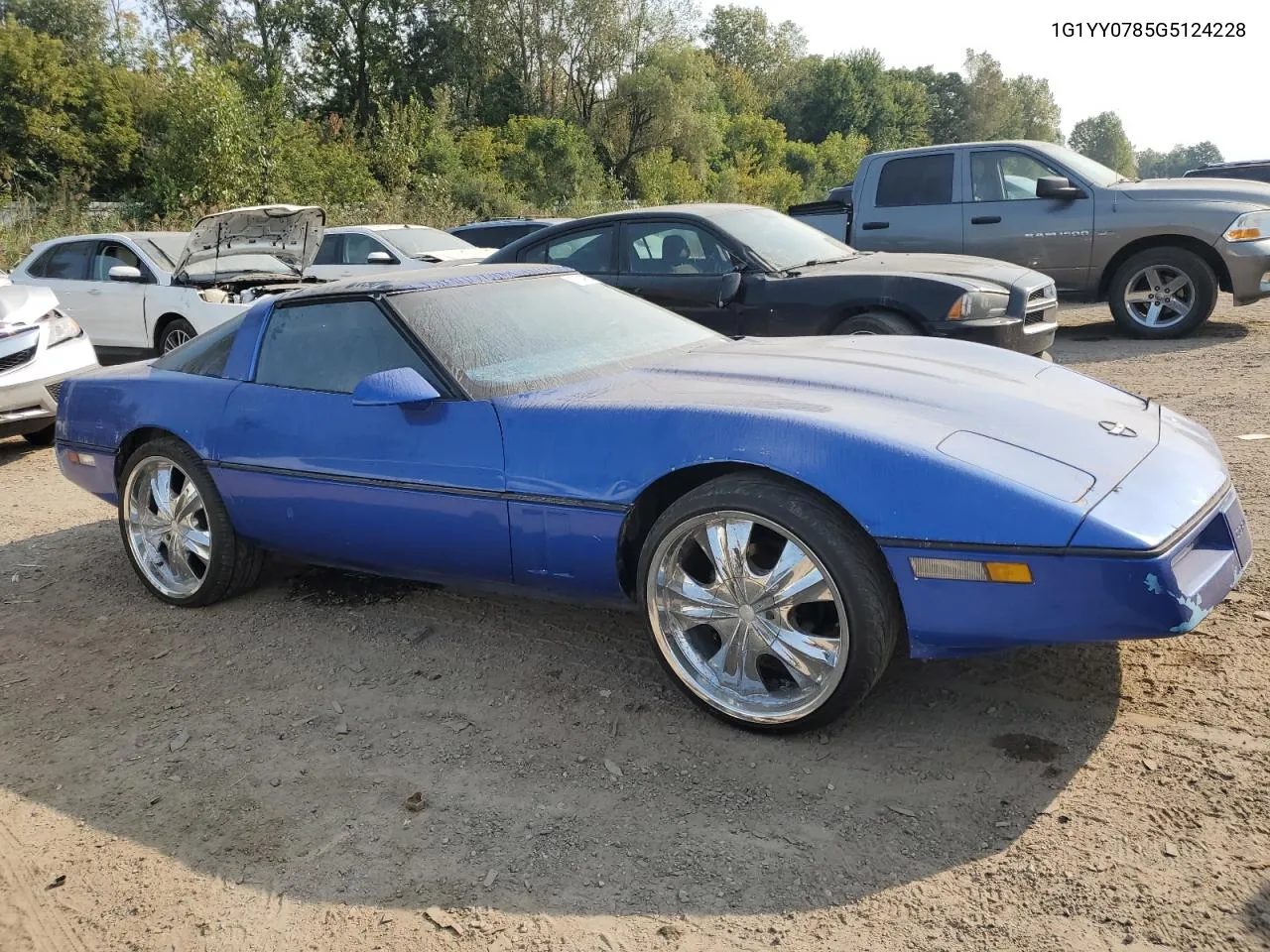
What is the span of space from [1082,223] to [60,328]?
8.35 meters

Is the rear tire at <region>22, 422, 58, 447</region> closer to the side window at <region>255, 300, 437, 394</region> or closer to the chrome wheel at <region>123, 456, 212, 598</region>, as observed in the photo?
the chrome wheel at <region>123, 456, 212, 598</region>

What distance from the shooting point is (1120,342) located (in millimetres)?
9422

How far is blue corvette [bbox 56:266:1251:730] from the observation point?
2.61 meters

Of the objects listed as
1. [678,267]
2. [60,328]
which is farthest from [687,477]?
[60,328]

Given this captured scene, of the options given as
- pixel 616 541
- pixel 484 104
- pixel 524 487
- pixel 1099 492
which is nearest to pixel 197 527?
pixel 524 487

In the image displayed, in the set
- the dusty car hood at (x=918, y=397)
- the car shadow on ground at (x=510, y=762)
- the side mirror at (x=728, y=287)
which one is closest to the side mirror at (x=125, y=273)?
the side mirror at (x=728, y=287)

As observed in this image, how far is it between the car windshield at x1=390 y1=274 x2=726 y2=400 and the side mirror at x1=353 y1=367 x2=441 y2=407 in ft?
0.42

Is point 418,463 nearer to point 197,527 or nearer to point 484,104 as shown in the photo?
point 197,527

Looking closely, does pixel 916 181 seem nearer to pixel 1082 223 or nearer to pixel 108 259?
pixel 1082 223

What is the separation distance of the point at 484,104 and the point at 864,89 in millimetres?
33327

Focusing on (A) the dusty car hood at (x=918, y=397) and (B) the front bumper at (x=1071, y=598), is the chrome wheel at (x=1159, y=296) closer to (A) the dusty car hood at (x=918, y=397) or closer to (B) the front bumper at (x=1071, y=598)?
(A) the dusty car hood at (x=918, y=397)

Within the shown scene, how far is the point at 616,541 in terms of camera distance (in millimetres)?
3105

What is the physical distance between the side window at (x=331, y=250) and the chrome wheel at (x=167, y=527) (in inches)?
301

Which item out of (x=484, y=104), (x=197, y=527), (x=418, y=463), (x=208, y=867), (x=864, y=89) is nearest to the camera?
(x=208, y=867)
